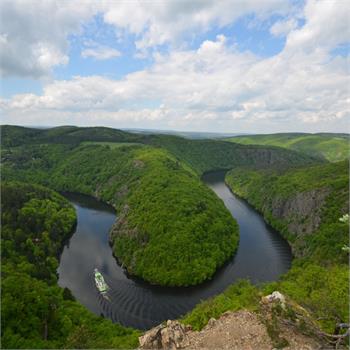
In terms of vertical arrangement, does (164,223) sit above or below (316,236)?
above

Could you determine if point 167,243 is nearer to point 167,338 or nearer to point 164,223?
point 164,223

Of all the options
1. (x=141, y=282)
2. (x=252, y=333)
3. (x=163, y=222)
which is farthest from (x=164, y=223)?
(x=252, y=333)

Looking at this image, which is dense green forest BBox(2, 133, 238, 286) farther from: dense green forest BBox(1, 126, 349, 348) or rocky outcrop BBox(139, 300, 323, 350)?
rocky outcrop BBox(139, 300, 323, 350)

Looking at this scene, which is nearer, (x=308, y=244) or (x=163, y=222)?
(x=308, y=244)

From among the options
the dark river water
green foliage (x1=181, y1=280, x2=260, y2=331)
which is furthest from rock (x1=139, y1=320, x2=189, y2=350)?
the dark river water

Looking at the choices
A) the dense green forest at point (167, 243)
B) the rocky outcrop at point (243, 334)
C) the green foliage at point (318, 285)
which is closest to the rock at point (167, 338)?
the rocky outcrop at point (243, 334)

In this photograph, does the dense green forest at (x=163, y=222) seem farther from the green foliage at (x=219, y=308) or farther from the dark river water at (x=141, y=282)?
the green foliage at (x=219, y=308)
